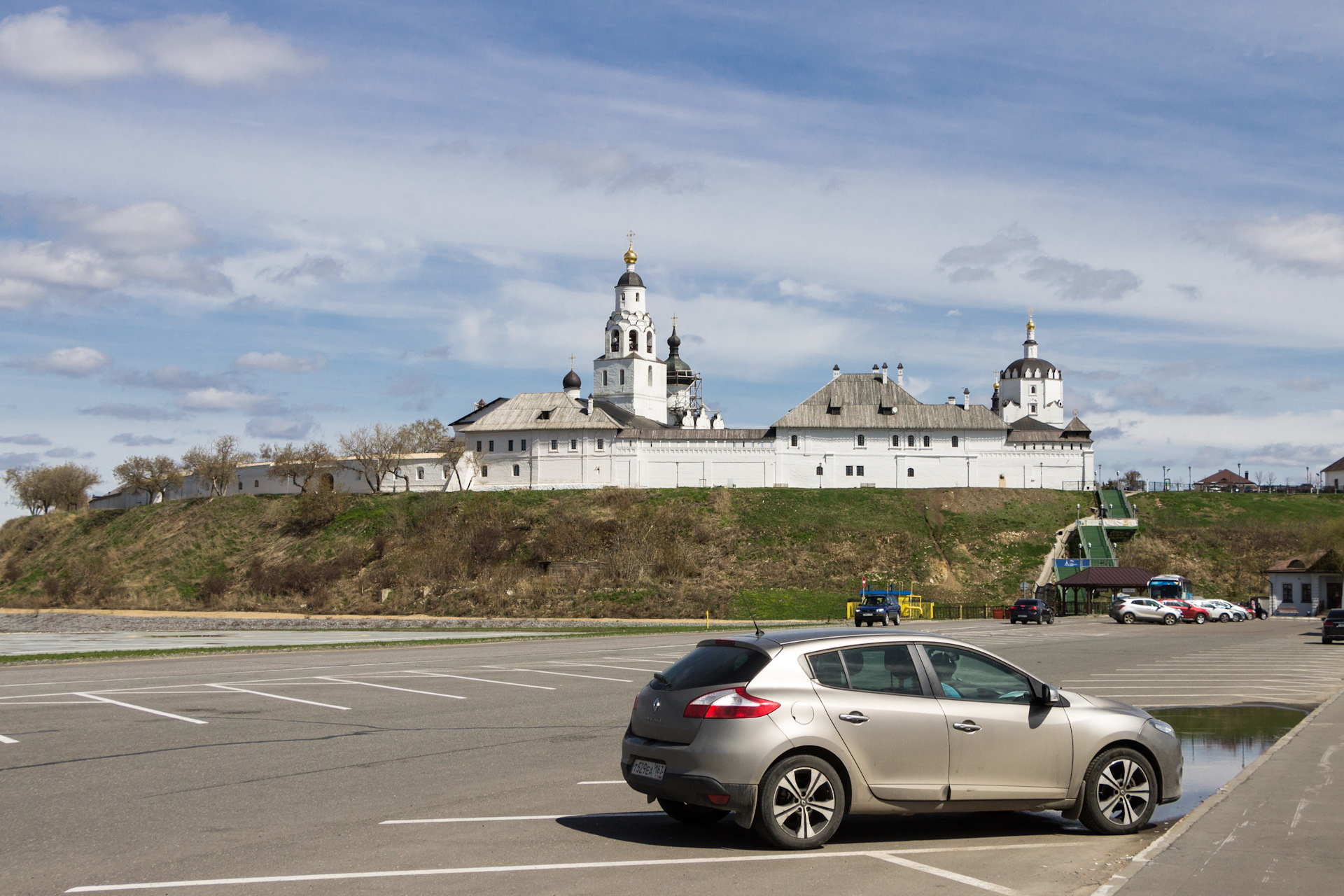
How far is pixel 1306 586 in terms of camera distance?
196ft

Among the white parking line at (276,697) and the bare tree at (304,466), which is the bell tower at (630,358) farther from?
the white parking line at (276,697)

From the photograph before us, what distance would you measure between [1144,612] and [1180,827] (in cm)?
4551

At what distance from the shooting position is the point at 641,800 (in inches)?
396

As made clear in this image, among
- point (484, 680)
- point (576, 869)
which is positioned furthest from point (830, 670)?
point (484, 680)

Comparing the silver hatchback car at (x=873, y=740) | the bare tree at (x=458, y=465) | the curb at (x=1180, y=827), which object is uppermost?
the bare tree at (x=458, y=465)

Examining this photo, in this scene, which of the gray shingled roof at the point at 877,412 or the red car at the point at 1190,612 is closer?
the red car at the point at 1190,612

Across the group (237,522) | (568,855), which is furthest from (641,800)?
(237,522)

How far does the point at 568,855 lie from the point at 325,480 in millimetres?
87688

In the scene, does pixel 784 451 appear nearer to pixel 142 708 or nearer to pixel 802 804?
pixel 142 708

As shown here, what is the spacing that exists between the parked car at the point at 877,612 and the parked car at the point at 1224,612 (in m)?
15.2

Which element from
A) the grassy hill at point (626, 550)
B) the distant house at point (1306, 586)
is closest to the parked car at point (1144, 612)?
the distant house at point (1306, 586)

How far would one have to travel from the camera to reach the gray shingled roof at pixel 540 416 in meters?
88.4

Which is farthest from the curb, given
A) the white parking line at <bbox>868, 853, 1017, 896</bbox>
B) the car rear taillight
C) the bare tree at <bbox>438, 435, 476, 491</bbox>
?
the bare tree at <bbox>438, 435, 476, 491</bbox>

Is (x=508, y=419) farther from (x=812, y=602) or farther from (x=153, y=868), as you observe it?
(x=153, y=868)
